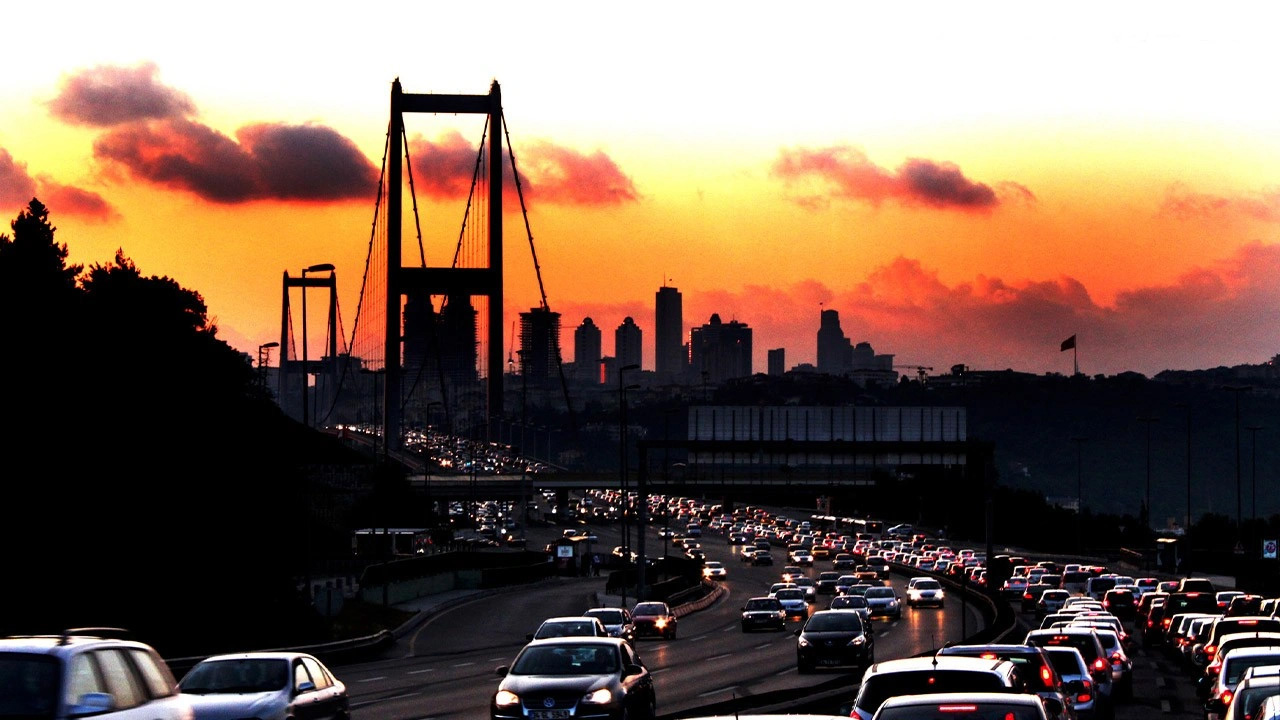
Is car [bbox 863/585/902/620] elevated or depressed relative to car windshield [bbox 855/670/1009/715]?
depressed

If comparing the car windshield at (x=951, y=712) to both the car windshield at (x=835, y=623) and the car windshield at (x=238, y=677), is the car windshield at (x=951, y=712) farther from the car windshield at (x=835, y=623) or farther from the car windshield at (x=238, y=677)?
the car windshield at (x=835, y=623)

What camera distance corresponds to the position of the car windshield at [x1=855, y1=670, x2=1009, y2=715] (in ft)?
48.8

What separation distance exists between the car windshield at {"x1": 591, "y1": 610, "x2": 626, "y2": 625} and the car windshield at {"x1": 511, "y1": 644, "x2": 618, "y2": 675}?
21.2 metres

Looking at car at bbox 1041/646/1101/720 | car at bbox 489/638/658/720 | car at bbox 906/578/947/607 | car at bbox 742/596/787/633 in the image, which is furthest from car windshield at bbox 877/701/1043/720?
car at bbox 906/578/947/607

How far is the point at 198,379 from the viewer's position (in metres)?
62.2

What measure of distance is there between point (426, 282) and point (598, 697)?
318 ft

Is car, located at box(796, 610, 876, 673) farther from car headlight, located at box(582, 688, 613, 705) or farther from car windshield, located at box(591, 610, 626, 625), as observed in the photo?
car headlight, located at box(582, 688, 613, 705)

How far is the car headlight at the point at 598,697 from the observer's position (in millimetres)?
23406

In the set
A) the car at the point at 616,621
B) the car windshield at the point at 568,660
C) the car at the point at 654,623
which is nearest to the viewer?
the car windshield at the point at 568,660

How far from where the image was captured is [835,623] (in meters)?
41.9

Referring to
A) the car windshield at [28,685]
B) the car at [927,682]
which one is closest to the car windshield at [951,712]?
the car at [927,682]

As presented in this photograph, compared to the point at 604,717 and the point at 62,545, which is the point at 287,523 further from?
the point at 604,717

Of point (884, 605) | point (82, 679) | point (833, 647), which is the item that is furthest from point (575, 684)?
point (884, 605)

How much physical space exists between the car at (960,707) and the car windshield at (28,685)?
18.3 ft
